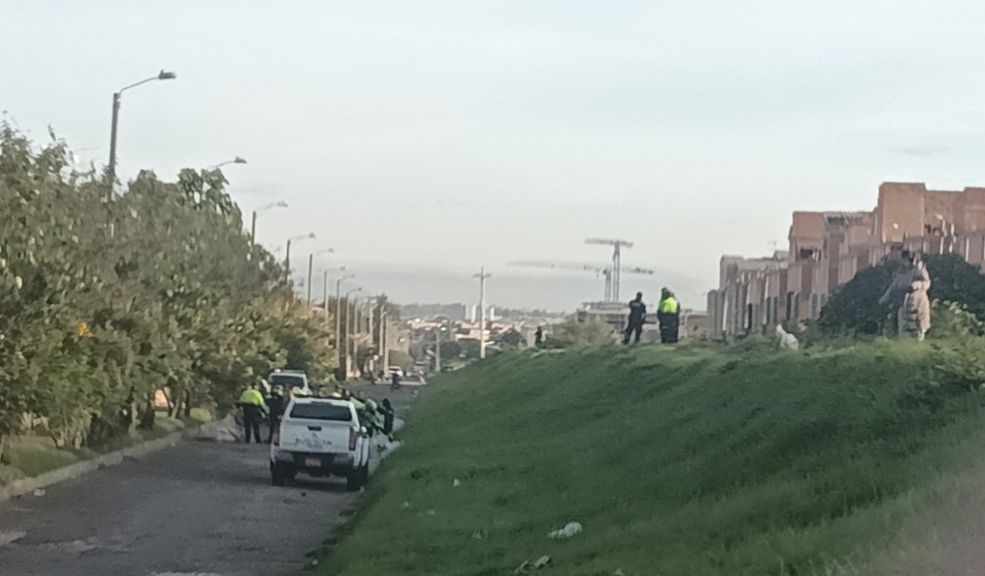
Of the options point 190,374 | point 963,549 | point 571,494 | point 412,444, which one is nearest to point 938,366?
point 571,494

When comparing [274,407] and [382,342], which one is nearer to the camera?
[274,407]

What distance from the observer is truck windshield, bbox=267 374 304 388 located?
53969 millimetres

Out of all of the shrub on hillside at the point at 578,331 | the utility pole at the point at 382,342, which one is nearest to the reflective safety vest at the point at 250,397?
the shrub on hillside at the point at 578,331

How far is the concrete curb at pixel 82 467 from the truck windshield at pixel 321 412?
4059mm

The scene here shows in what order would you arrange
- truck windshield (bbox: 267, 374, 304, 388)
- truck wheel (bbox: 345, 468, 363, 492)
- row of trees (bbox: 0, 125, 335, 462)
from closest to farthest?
row of trees (bbox: 0, 125, 335, 462), truck wheel (bbox: 345, 468, 363, 492), truck windshield (bbox: 267, 374, 304, 388)

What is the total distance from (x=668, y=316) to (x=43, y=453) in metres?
16.2

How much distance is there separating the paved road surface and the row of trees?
56.8 inches

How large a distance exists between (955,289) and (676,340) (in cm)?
682

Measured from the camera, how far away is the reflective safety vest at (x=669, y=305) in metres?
41.1

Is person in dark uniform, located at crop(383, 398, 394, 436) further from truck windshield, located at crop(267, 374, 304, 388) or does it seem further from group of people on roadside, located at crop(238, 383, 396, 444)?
truck windshield, located at crop(267, 374, 304, 388)

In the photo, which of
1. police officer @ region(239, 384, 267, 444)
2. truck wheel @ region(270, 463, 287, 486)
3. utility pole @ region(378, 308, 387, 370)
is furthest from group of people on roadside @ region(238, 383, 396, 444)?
utility pole @ region(378, 308, 387, 370)

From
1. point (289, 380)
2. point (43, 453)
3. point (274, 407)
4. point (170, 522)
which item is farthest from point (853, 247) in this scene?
point (170, 522)

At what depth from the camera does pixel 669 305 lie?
135 feet

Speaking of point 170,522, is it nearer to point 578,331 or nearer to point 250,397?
point 250,397
